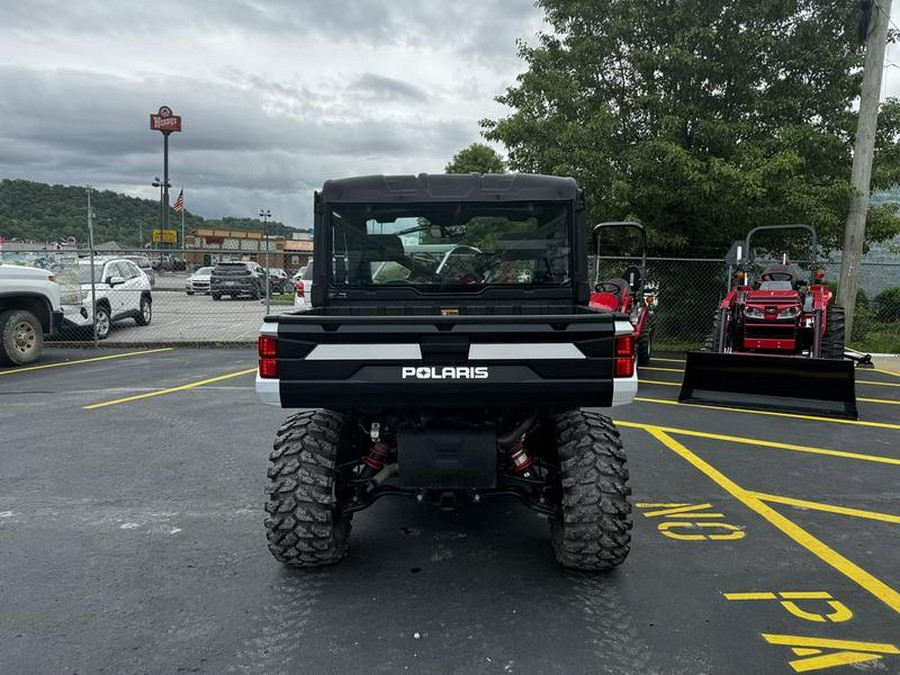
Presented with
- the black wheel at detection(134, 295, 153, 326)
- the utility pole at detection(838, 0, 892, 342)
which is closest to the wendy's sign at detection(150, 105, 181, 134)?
the black wheel at detection(134, 295, 153, 326)

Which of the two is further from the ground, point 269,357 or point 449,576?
point 269,357

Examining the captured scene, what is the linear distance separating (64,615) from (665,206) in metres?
11.7

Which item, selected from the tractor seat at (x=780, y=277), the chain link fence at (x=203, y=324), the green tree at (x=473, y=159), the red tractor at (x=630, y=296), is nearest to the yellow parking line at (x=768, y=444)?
the red tractor at (x=630, y=296)

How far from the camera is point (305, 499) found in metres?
3.44

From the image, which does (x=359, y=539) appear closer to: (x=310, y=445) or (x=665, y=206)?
(x=310, y=445)

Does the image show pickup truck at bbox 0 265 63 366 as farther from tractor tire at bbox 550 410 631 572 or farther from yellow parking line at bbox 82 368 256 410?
tractor tire at bbox 550 410 631 572

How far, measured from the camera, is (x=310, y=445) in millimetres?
3529

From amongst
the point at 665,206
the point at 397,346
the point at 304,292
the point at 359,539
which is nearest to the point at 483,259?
the point at 397,346

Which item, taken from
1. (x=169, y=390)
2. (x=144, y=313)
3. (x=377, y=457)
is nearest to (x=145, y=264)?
(x=144, y=313)

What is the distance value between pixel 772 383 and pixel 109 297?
13367 millimetres

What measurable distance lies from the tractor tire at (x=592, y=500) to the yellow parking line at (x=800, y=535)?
1.30 meters

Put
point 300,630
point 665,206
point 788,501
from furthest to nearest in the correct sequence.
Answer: point 665,206 < point 788,501 < point 300,630

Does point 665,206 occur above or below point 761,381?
above

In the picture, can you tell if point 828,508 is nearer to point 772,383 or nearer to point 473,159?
point 772,383
